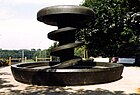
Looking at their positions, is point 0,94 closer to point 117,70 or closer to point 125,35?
point 117,70

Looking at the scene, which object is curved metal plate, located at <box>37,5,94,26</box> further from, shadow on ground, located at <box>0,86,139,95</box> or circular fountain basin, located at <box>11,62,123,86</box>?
shadow on ground, located at <box>0,86,139,95</box>

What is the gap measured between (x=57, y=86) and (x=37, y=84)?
4.13 feet

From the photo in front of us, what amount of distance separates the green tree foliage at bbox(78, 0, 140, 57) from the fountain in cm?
1620

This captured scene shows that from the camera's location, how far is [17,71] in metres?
14.9

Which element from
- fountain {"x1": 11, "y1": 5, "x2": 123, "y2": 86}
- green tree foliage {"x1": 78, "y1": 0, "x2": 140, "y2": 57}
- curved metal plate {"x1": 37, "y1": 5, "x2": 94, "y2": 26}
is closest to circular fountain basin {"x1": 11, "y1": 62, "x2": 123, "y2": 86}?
fountain {"x1": 11, "y1": 5, "x2": 123, "y2": 86}

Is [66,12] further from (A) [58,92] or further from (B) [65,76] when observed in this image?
(A) [58,92]

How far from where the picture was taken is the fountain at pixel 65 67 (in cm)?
1342

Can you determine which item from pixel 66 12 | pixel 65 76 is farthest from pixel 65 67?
pixel 66 12

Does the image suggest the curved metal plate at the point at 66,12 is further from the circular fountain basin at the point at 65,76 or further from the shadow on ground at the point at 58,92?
the shadow on ground at the point at 58,92

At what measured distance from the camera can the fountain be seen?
1342 centimetres

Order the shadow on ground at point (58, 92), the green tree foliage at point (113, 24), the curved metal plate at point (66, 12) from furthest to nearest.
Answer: the green tree foliage at point (113, 24), the curved metal plate at point (66, 12), the shadow on ground at point (58, 92)

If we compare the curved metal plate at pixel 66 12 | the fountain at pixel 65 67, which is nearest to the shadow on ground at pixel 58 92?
the fountain at pixel 65 67

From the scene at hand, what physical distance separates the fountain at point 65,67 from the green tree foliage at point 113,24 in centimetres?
1620

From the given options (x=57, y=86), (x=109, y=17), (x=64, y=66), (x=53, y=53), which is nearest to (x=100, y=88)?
(x=57, y=86)
